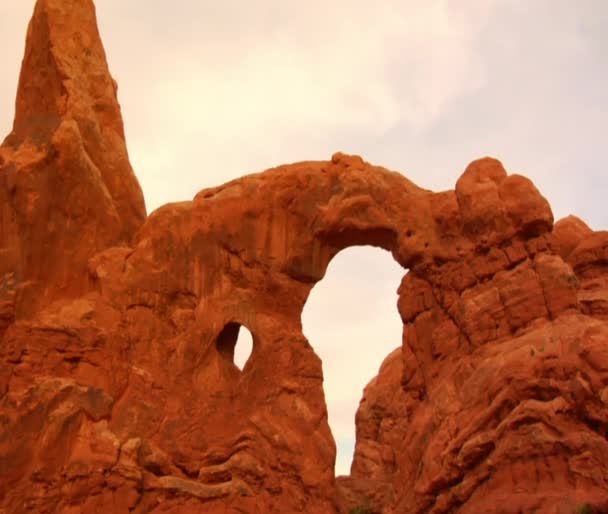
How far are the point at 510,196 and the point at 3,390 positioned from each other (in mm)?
12978

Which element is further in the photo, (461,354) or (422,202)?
(422,202)

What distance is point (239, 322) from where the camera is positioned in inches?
920

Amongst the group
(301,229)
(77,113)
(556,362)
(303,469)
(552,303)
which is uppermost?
(77,113)

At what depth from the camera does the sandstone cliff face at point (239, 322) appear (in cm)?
2030

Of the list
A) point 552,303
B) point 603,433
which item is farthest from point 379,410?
point 603,433

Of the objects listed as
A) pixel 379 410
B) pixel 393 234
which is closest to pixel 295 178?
pixel 393 234

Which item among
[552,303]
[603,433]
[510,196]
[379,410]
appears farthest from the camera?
[379,410]

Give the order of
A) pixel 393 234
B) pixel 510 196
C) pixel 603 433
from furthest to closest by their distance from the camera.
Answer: pixel 393 234, pixel 510 196, pixel 603 433

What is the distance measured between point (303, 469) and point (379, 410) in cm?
1373

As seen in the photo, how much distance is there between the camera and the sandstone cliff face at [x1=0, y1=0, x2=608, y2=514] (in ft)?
66.6

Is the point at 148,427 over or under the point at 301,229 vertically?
under

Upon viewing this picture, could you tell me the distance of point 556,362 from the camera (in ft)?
62.9

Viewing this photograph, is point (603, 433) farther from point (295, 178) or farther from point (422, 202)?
point (295, 178)

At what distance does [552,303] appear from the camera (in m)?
21.1
